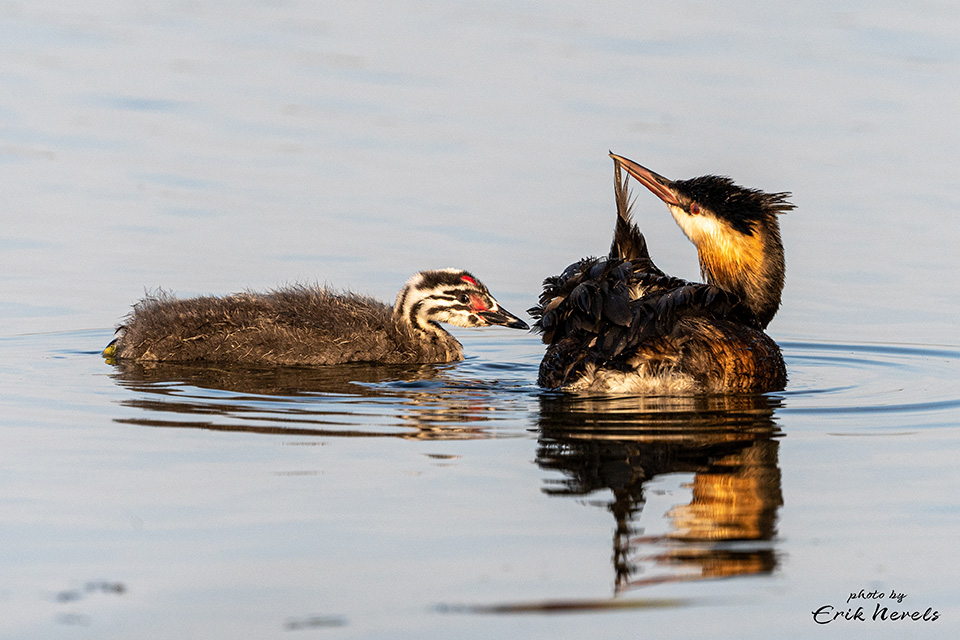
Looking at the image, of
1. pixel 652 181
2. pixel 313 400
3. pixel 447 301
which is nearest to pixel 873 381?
pixel 652 181

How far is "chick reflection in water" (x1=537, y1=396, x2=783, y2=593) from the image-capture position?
17.7ft

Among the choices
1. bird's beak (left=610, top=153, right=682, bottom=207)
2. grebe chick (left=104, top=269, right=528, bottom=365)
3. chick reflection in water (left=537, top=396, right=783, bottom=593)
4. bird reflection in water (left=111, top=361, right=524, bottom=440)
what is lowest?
chick reflection in water (left=537, top=396, right=783, bottom=593)

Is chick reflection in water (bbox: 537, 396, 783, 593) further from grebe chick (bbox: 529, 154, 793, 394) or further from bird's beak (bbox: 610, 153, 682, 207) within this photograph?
bird's beak (bbox: 610, 153, 682, 207)

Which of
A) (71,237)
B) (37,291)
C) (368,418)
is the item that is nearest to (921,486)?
(368,418)

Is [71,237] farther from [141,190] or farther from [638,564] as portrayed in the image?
→ [638,564]

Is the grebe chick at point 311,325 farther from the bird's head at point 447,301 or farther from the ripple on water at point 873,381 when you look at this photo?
the ripple on water at point 873,381

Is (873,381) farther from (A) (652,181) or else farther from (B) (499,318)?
(B) (499,318)

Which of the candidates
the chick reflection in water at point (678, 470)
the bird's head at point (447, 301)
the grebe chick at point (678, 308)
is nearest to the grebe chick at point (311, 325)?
the bird's head at point (447, 301)

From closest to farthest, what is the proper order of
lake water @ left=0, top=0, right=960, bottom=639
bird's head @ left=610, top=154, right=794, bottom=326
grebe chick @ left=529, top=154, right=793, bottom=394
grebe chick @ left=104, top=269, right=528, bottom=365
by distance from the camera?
lake water @ left=0, top=0, right=960, bottom=639 < grebe chick @ left=529, top=154, right=793, bottom=394 < bird's head @ left=610, top=154, right=794, bottom=326 < grebe chick @ left=104, top=269, right=528, bottom=365

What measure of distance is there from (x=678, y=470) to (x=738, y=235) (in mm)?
2633

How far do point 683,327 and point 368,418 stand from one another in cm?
181

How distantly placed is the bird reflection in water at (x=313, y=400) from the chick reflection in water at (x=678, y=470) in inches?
22.5

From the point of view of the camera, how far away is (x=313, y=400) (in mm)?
8312

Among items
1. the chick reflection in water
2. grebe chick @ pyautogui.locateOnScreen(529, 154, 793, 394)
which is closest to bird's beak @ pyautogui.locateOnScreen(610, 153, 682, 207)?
grebe chick @ pyautogui.locateOnScreen(529, 154, 793, 394)
